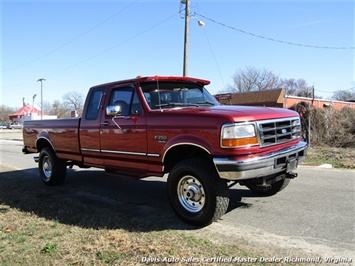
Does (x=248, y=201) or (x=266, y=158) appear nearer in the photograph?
(x=266, y=158)

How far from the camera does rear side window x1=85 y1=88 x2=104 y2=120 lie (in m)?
6.10

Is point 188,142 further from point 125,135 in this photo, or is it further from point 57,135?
point 57,135

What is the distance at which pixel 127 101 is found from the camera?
5453 mm

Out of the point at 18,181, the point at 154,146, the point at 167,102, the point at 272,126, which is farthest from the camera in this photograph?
the point at 18,181

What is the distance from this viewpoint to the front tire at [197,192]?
4227 mm

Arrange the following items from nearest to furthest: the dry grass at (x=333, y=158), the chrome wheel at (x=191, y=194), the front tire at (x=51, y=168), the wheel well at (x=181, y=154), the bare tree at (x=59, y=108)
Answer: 1. the chrome wheel at (x=191, y=194)
2. the wheel well at (x=181, y=154)
3. the front tire at (x=51, y=168)
4. the dry grass at (x=333, y=158)
5. the bare tree at (x=59, y=108)

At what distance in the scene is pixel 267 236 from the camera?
13.4 feet

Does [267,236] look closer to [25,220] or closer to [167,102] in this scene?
[167,102]

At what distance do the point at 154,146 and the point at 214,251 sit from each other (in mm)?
1855

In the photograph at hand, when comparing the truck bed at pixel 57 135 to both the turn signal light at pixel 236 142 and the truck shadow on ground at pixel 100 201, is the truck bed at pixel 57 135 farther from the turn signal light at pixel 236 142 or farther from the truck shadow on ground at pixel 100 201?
the turn signal light at pixel 236 142

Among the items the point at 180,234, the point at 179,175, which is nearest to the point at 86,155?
the point at 179,175

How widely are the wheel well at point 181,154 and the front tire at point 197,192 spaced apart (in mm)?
191

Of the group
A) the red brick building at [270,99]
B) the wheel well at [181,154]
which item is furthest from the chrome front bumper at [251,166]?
the red brick building at [270,99]

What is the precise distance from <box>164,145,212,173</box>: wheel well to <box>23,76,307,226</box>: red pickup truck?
→ 0.02m
